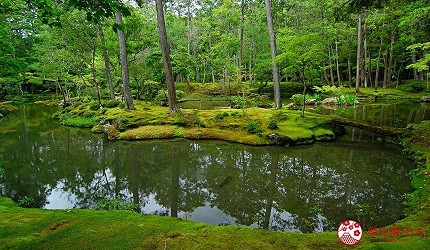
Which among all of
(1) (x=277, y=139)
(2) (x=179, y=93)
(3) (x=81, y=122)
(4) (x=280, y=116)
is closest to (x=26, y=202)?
(1) (x=277, y=139)

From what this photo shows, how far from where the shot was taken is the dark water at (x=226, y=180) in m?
5.82

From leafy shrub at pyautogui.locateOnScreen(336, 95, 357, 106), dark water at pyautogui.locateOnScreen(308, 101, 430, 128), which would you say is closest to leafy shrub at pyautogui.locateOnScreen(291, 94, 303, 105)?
leafy shrub at pyautogui.locateOnScreen(336, 95, 357, 106)

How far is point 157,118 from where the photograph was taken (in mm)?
14445

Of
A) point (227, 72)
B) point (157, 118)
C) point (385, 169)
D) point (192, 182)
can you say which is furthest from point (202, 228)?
point (227, 72)

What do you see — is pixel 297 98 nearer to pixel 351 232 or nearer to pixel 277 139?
pixel 277 139

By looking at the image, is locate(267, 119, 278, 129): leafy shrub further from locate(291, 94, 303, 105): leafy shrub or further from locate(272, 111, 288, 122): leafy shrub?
locate(291, 94, 303, 105): leafy shrub

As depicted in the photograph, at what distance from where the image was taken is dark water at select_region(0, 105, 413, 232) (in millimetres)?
5824

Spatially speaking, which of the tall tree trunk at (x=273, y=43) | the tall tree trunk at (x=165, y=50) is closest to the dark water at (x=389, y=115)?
the tall tree trunk at (x=273, y=43)

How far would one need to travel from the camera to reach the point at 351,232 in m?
1.93

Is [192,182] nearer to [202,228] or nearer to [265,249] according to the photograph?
[202,228]

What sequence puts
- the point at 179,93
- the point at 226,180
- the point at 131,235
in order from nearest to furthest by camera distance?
the point at 131,235, the point at 226,180, the point at 179,93

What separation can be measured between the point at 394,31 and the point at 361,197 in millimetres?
25727

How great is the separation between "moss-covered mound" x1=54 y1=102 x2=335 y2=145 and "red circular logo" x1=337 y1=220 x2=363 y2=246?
9.35m

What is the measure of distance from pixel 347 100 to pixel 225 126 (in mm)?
12778
